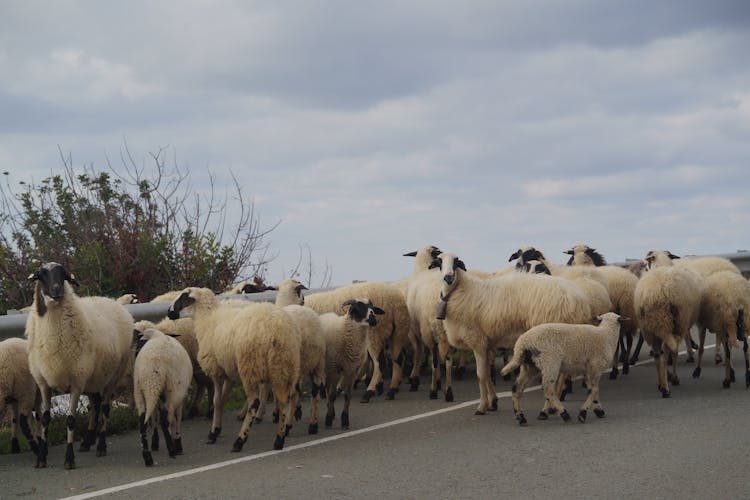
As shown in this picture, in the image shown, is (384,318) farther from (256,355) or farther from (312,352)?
(256,355)

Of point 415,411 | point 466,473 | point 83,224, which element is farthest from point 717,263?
point 83,224

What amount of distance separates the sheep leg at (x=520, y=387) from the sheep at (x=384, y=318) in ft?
10.2

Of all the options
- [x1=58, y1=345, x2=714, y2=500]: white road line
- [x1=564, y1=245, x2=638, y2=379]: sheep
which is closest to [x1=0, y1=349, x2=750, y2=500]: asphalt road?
[x1=58, y1=345, x2=714, y2=500]: white road line

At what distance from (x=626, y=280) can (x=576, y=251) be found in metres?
2.17

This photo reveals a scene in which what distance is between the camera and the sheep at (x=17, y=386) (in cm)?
1041

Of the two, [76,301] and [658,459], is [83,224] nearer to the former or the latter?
[76,301]

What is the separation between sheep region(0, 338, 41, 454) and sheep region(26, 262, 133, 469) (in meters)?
0.34

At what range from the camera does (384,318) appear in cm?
1454

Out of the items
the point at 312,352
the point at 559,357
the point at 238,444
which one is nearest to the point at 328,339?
the point at 312,352

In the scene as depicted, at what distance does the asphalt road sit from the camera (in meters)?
7.99

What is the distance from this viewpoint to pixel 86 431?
35.7ft

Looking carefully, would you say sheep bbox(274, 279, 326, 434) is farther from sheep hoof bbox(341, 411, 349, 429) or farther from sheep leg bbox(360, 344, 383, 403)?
sheep leg bbox(360, 344, 383, 403)

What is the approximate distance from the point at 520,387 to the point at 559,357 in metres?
0.65

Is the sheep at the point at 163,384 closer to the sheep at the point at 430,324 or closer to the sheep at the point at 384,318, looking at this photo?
the sheep at the point at 430,324
